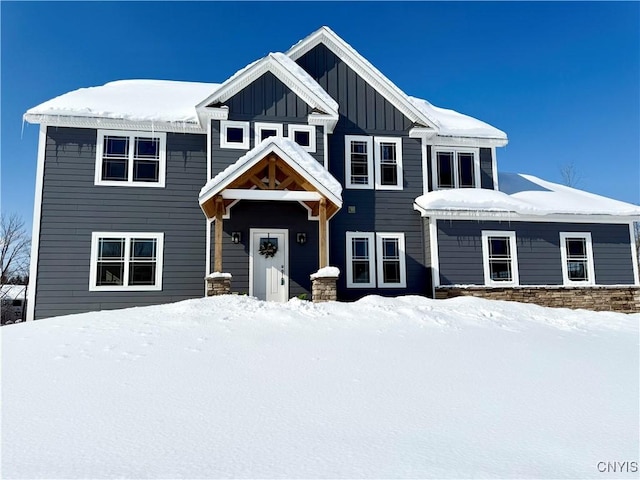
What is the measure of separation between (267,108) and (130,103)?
12.3 feet

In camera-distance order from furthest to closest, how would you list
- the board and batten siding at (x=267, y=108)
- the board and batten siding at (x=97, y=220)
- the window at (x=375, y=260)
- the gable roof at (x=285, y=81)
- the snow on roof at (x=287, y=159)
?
1. the window at (x=375, y=260)
2. the board and batten siding at (x=267, y=108)
3. the gable roof at (x=285, y=81)
4. the board and batten siding at (x=97, y=220)
5. the snow on roof at (x=287, y=159)

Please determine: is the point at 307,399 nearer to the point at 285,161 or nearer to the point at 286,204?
the point at 285,161

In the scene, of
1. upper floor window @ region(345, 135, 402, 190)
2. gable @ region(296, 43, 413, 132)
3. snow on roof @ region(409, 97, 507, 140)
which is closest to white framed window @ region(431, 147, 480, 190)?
snow on roof @ region(409, 97, 507, 140)

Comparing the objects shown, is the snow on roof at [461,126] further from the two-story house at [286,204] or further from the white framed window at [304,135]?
the white framed window at [304,135]

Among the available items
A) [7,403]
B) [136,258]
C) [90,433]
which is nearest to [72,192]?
[136,258]

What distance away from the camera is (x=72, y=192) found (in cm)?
1120

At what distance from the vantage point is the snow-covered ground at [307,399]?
9.65 feet

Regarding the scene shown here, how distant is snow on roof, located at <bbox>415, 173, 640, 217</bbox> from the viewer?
1189cm

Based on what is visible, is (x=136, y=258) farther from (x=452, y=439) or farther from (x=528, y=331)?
(x=452, y=439)

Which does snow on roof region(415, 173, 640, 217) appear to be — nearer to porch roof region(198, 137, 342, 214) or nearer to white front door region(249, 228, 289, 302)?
porch roof region(198, 137, 342, 214)

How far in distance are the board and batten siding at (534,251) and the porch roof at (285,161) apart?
3625 millimetres

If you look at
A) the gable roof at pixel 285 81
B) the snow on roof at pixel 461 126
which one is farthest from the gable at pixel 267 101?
the snow on roof at pixel 461 126

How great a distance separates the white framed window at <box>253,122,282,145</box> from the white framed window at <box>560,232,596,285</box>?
8.30 metres

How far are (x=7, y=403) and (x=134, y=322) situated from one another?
9.75 ft
